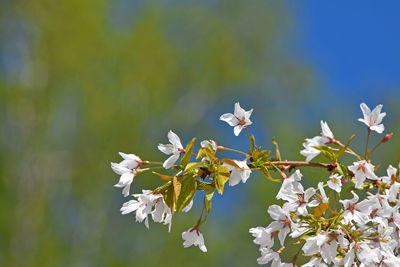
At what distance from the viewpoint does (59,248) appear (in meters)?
7.18

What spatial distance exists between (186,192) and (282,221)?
18 cm

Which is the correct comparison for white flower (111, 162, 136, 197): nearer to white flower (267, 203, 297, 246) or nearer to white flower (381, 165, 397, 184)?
white flower (267, 203, 297, 246)

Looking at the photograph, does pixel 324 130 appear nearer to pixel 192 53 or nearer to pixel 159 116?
pixel 159 116

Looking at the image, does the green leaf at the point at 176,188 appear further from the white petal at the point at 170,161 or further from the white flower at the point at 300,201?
the white flower at the point at 300,201

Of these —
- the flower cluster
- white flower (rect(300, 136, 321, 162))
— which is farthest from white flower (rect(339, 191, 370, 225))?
white flower (rect(300, 136, 321, 162))

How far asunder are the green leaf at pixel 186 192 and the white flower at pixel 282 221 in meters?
0.14

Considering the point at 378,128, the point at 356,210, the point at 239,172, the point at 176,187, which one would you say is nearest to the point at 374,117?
the point at 378,128

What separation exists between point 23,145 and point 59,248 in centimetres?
143

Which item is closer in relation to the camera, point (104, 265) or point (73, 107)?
point (104, 265)

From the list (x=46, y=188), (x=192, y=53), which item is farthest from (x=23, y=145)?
(x=192, y=53)

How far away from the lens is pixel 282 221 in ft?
3.20

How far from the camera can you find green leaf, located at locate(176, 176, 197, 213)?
939 mm

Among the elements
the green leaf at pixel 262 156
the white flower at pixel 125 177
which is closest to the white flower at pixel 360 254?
the green leaf at pixel 262 156

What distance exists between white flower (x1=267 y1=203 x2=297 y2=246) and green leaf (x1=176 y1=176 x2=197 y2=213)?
0.14 meters
